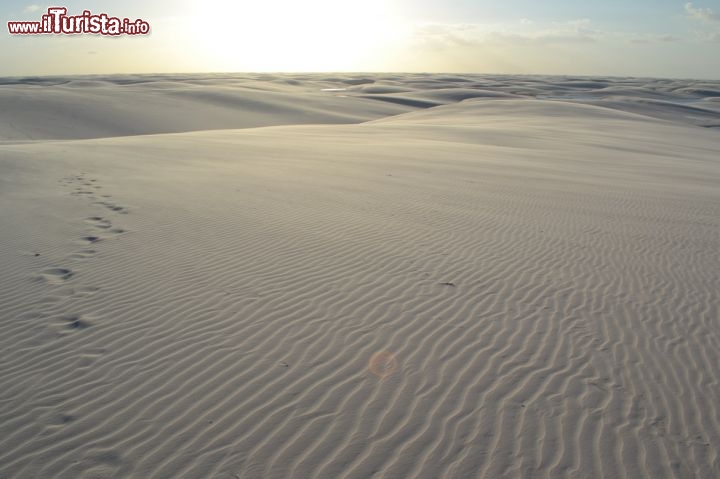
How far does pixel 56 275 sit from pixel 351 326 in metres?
3.60

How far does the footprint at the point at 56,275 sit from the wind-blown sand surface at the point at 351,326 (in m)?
0.04

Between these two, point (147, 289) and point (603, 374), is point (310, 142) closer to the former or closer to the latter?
point (147, 289)

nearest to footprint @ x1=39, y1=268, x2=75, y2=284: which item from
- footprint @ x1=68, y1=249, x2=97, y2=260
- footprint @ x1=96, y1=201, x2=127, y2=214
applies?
footprint @ x1=68, y1=249, x2=97, y2=260

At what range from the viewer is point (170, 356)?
4.87 meters

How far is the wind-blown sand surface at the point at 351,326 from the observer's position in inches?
151

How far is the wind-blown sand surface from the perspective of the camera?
3832mm

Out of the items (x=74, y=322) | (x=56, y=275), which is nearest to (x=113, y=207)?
(x=56, y=275)

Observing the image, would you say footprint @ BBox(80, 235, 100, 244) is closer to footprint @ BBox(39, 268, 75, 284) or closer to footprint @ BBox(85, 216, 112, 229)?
footprint @ BBox(85, 216, 112, 229)

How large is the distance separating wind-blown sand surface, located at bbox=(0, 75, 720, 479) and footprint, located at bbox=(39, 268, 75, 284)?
0.04 meters

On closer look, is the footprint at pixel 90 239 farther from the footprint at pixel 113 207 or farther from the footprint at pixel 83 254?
the footprint at pixel 113 207

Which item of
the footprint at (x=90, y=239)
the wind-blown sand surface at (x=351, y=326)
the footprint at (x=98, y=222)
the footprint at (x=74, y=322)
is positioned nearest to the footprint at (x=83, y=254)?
the wind-blown sand surface at (x=351, y=326)

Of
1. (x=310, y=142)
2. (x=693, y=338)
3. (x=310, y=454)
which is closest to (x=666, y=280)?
(x=693, y=338)

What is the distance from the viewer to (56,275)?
6520 mm

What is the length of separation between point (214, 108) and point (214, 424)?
1389 inches
